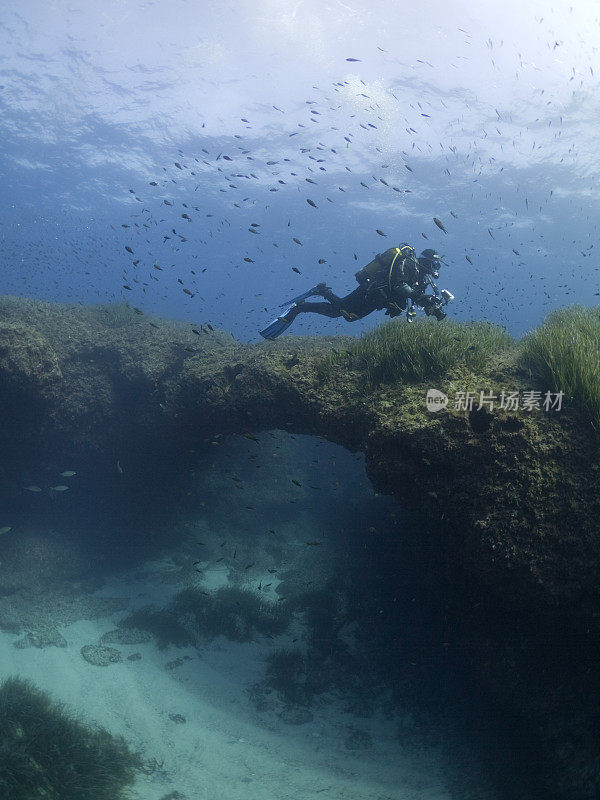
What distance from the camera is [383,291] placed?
31.7 feet

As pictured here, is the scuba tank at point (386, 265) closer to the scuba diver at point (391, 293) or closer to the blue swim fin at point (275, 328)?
the scuba diver at point (391, 293)

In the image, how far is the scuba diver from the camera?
883 centimetres

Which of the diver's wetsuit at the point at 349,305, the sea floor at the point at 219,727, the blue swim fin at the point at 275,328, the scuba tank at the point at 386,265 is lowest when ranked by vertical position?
the sea floor at the point at 219,727

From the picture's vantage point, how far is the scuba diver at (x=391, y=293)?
883cm

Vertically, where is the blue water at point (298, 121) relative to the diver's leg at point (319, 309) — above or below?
above

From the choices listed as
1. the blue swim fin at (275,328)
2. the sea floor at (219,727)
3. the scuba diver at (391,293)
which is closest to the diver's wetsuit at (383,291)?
the scuba diver at (391,293)

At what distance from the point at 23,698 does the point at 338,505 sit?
27.2 feet

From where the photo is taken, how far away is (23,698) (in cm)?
584

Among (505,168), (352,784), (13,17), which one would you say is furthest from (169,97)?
(352,784)

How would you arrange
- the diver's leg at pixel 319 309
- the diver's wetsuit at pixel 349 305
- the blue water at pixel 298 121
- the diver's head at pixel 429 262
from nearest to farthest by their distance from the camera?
the diver's head at pixel 429 262 → the diver's wetsuit at pixel 349 305 → the diver's leg at pixel 319 309 → the blue water at pixel 298 121

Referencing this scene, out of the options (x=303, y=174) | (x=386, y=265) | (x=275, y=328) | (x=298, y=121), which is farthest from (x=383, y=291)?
(x=303, y=174)

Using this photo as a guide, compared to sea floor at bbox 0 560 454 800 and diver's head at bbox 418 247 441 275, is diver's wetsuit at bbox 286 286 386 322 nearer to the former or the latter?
diver's head at bbox 418 247 441 275

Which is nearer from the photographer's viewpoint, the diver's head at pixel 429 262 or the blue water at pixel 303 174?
the blue water at pixel 303 174

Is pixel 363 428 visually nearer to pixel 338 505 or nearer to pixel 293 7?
pixel 338 505
